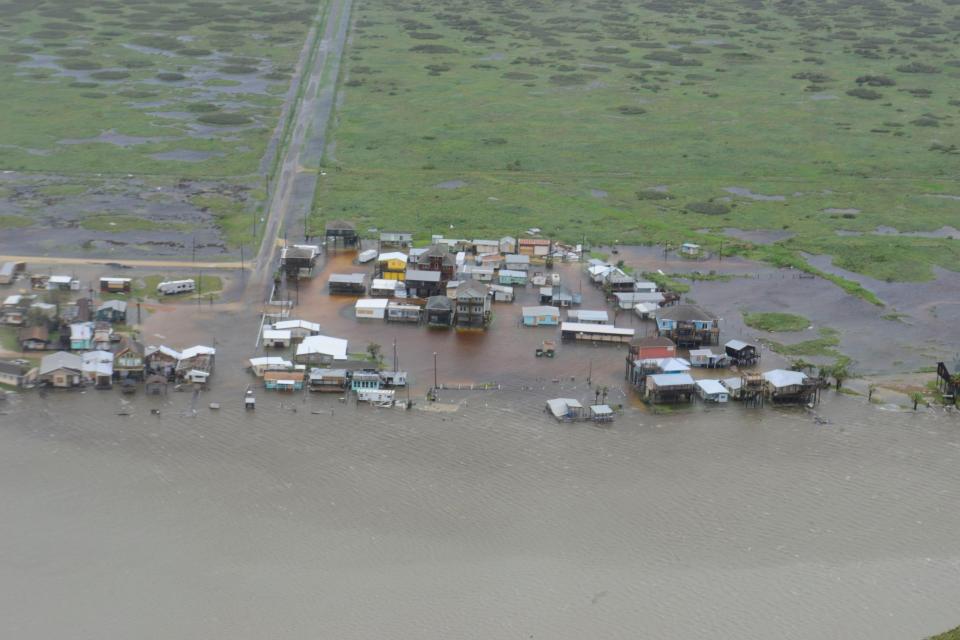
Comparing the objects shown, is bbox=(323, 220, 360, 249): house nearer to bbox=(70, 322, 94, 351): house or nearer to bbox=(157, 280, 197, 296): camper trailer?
bbox=(157, 280, 197, 296): camper trailer

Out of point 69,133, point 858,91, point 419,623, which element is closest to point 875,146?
point 858,91

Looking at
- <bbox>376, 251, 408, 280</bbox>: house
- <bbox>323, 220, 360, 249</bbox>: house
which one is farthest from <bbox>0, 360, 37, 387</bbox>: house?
<bbox>323, 220, 360, 249</bbox>: house

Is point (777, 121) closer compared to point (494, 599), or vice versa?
point (494, 599)

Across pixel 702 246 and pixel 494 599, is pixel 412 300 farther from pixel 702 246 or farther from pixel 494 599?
pixel 494 599

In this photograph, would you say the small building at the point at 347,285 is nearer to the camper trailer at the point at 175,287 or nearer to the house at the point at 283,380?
the camper trailer at the point at 175,287

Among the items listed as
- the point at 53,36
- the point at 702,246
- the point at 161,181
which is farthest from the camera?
the point at 53,36

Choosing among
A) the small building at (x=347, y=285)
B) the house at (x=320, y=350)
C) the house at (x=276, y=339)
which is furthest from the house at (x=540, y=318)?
the house at (x=276, y=339)

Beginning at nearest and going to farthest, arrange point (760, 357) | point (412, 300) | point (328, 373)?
point (328, 373) < point (760, 357) < point (412, 300)
